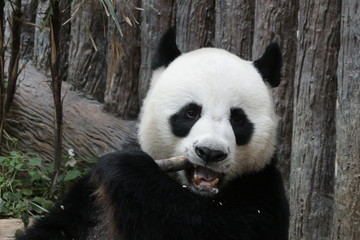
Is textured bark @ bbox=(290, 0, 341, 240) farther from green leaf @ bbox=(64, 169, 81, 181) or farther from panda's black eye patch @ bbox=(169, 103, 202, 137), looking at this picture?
green leaf @ bbox=(64, 169, 81, 181)

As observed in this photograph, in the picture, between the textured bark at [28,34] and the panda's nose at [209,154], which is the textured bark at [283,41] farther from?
the textured bark at [28,34]

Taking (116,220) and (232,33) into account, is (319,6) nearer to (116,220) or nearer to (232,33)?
(232,33)

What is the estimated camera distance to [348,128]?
6.08 metres

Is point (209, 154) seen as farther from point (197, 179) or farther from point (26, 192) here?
point (26, 192)

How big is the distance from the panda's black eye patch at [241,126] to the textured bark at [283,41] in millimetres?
1986

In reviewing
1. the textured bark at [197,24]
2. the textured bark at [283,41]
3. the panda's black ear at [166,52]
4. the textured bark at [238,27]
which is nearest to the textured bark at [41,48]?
the textured bark at [197,24]

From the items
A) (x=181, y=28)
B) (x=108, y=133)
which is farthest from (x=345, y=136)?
(x=108, y=133)

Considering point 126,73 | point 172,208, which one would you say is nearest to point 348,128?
point 172,208

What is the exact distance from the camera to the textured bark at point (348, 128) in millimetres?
5980

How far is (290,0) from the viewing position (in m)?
6.87

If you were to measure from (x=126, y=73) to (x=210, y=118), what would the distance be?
3.48 m

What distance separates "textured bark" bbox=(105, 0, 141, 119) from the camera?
8.05 m

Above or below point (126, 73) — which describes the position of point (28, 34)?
above

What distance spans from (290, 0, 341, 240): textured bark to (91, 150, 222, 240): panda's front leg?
6.42 feet
